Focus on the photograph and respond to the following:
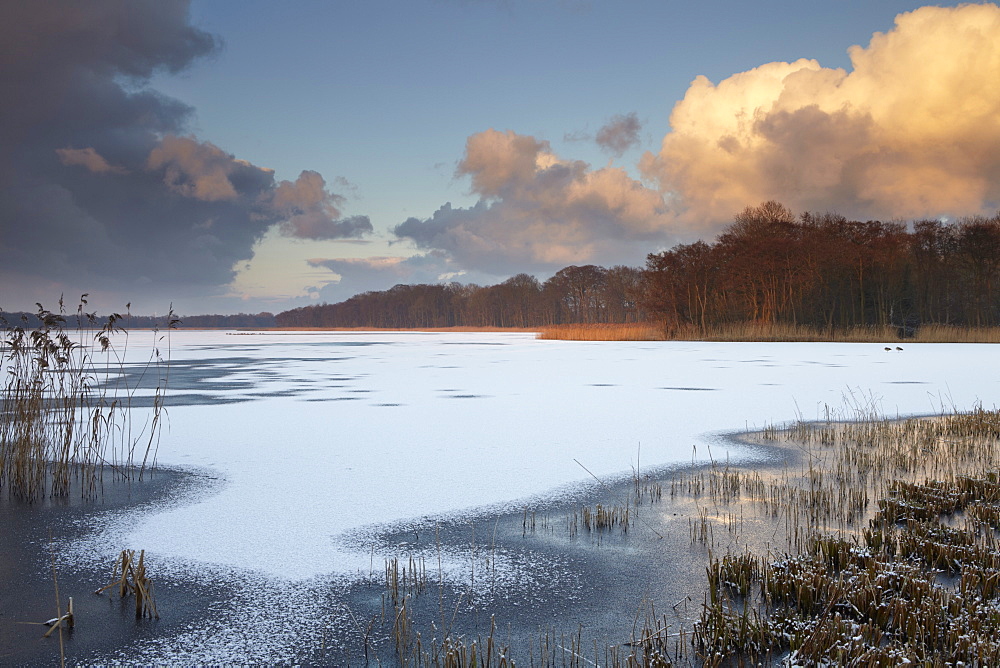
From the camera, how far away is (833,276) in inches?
1287

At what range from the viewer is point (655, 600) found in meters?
3.08

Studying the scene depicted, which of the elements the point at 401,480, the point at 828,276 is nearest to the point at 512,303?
the point at 828,276

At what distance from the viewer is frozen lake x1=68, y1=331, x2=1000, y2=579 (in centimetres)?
424

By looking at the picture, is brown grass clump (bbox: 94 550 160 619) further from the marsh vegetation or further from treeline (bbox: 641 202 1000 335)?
treeline (bbox: 641 202 1000 335)

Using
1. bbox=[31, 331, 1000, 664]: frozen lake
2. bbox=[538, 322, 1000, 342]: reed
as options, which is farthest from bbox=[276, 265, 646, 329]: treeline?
bbox=[31, 331, 1000, 664]: frozen lake

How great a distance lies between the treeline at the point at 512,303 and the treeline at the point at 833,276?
40.9 feet

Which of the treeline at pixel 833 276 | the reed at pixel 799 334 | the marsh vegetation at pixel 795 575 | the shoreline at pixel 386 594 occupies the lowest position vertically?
the shoreline at pixel 386 594

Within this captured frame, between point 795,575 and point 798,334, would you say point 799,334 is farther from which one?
point 795,575

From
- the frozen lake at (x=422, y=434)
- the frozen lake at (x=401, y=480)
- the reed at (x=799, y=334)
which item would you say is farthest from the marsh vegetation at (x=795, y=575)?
the reed at (x=799, y=334)

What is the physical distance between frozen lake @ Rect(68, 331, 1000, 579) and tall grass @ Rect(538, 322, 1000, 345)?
48.6 ft

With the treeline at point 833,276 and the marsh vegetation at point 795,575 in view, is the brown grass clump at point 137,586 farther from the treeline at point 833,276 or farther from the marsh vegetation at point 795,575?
the treeline at point 833,276

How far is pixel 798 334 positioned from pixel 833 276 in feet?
13.6

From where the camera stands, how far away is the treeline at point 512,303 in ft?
237

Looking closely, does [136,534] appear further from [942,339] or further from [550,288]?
[550,288]
